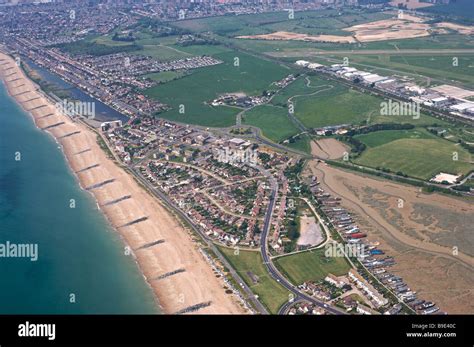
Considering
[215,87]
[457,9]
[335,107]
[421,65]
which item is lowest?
[335,107]

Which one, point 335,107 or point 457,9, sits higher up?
point 457,9

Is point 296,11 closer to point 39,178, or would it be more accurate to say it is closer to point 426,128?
point 426,128

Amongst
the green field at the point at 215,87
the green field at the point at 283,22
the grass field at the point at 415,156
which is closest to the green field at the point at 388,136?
the grass field at the point at 415,156

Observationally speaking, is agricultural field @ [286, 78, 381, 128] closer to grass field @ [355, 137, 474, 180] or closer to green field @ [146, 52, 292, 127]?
grass field @ [355, 137, 474, 180]

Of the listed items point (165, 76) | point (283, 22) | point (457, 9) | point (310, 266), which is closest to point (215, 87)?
point (165, 76)

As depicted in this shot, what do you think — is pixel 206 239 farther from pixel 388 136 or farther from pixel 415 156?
pixel 388 136

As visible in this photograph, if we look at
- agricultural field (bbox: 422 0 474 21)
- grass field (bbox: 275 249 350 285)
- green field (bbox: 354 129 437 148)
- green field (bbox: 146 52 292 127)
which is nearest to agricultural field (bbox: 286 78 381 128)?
green field (bbox: 354 129 437 148)

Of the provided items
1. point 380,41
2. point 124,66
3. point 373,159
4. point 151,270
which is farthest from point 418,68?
point 151,270
